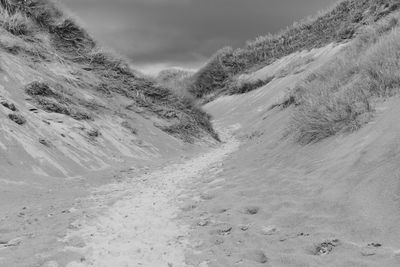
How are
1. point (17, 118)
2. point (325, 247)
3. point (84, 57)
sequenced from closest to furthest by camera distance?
point (325, 247)
point (17, 118)
point (84, 57)

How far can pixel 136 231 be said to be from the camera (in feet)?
18.8

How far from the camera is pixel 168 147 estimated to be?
14828 mm

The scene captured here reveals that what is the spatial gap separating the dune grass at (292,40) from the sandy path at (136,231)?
880 inches

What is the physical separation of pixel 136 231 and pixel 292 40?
120ft

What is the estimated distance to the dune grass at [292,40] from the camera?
27.8 metres

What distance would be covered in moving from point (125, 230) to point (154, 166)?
240 inches

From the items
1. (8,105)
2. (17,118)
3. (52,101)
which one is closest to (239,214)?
(17,118)

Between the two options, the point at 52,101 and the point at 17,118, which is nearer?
the point at 17,118

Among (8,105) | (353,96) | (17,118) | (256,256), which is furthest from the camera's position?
(8,105)

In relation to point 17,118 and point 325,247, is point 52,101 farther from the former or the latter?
point 325,247

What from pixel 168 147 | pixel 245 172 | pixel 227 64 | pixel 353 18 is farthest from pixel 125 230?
pixel 227 64

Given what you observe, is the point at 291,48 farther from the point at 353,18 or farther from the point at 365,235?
the point at 365,235

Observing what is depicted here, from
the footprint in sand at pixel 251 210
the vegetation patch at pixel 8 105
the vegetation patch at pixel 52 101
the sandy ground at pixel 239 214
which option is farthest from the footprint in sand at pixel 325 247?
the vegetation patch at pixel 52 101

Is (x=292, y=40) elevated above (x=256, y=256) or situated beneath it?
elevated above
